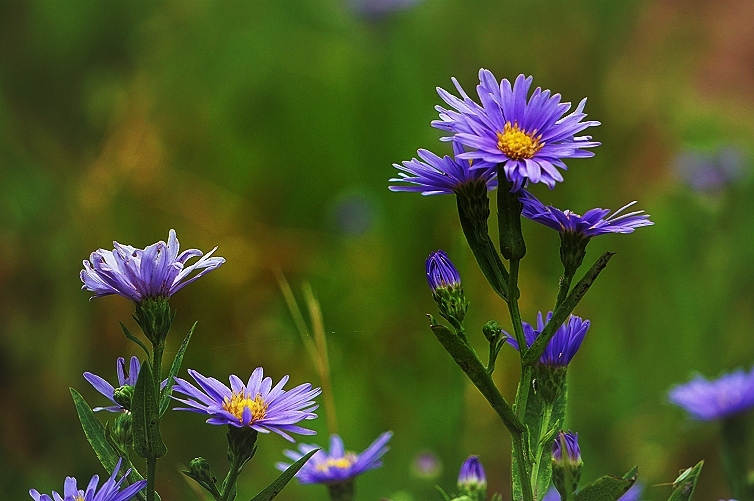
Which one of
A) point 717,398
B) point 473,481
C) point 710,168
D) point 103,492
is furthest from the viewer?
point 710,168

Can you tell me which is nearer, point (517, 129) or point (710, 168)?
point (517, 129)

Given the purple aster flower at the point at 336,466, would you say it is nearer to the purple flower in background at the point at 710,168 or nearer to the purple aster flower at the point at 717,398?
the purple aster flower at the point at 717,398

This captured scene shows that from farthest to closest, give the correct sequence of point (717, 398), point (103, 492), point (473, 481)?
1. point (717, 398)
2. point (473, 481)
3. point (103, 492)

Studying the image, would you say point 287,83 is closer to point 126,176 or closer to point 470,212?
point 126,176

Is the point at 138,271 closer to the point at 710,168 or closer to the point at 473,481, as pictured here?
the point at 473,481

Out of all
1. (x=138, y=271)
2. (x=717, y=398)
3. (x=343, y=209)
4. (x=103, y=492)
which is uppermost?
(x=343, y=209)

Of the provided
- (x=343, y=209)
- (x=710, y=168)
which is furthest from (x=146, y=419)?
(x=710, y=168)

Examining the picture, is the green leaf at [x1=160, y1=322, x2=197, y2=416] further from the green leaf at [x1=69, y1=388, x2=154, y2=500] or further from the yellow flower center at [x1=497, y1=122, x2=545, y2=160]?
the yellow flower center at [x1=497, y1=122, x2=545, y2=160]

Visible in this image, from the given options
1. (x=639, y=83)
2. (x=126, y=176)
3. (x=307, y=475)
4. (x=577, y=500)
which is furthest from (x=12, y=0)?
(x=577, y=500)
